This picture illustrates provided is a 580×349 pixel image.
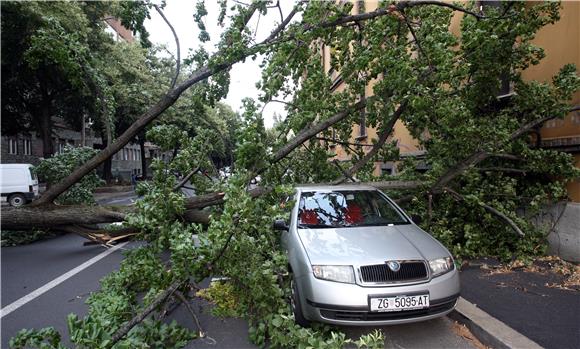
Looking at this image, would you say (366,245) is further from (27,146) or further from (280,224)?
(27,146)

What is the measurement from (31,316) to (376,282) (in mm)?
4094

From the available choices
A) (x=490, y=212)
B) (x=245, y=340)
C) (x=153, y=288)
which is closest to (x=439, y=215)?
(x=490, y=212)

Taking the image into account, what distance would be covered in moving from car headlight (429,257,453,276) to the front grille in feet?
0.49

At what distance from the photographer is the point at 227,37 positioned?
19.5ft

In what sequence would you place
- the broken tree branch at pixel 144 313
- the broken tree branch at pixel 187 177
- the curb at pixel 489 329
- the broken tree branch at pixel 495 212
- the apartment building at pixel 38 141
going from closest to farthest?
the broken tree branch at pixel 144 313 → the curb at pixel 489 329 → the broken tree branch at pixel 187 177 → the broken tree branch at pixel 495 212 → the apartment building at pixel 38 141

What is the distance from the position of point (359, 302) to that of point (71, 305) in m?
3.84

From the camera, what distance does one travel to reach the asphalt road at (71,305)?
→ 394cm

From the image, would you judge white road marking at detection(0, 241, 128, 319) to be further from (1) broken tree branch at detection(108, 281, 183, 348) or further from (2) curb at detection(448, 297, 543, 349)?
(2) curb at detection(448, 297, 543, 349)

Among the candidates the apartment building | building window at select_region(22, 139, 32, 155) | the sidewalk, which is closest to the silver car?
the sidewalk

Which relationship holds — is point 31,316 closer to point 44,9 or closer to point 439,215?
point 439,215

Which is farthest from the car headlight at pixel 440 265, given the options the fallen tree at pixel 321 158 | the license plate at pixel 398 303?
the fallen tree at pixel 321 158

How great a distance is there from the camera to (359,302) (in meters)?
3.57

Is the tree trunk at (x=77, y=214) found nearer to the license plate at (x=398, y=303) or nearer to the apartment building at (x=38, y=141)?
the license plate at (x=398, y=303)

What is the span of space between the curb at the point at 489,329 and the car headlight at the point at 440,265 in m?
0.62
